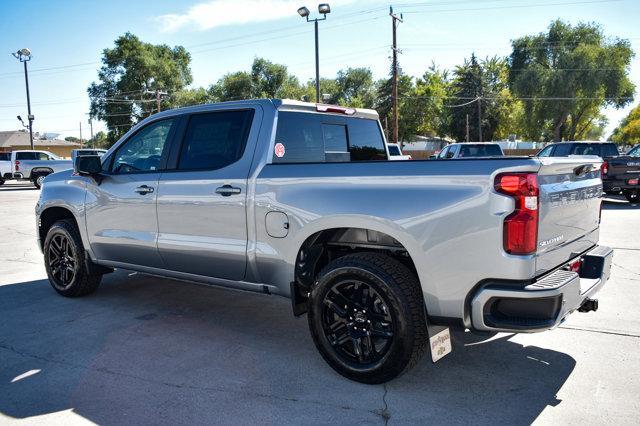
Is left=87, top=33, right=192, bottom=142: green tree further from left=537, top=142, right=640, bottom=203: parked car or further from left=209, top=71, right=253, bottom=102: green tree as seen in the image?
left=537, top=142, right=640, bottom=203: parked car

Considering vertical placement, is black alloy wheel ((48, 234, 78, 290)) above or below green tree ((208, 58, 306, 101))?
below

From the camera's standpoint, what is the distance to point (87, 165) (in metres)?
5.02

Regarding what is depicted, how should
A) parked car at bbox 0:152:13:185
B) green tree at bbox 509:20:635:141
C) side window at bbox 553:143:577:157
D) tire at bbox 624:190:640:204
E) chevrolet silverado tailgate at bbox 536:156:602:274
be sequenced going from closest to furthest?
chevrolet silverado tailgate at bbox 536:156:602:274
tire at bbox 624:190:640:204
side window at bbox 553:143:577:157
parked car at bbox 0:152:13:185
green tree at bbox 509:20:635:141

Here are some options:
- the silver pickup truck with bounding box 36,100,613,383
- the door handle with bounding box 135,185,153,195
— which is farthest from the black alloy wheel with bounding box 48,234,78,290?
the door handle with bounding box 135,185,153,195

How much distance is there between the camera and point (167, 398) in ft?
11.2

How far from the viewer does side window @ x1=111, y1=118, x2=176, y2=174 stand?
481cm

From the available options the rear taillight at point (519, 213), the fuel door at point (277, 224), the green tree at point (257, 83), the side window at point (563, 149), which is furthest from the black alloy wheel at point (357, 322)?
the green tree at point (257, 83)

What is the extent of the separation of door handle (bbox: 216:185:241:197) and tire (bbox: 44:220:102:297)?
2.26m

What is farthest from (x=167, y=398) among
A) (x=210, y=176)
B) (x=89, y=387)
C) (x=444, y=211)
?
(x=444, y=211)

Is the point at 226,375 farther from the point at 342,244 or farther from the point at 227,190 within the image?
the point at 227,190

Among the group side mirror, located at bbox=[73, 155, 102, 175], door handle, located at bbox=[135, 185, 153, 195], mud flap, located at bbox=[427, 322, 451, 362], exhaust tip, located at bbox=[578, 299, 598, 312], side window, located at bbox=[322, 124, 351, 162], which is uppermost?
side window, located at bbox=[322, 124, 351, 162]

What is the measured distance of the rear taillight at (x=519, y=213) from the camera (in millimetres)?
2912

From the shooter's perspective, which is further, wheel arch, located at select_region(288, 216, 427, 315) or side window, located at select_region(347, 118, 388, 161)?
side window, located at select_region(347, 118, 388, 161)

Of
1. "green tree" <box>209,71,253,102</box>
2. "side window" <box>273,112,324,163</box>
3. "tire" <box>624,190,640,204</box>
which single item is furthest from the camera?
"green tree" <box>209,71,253,102</box>
